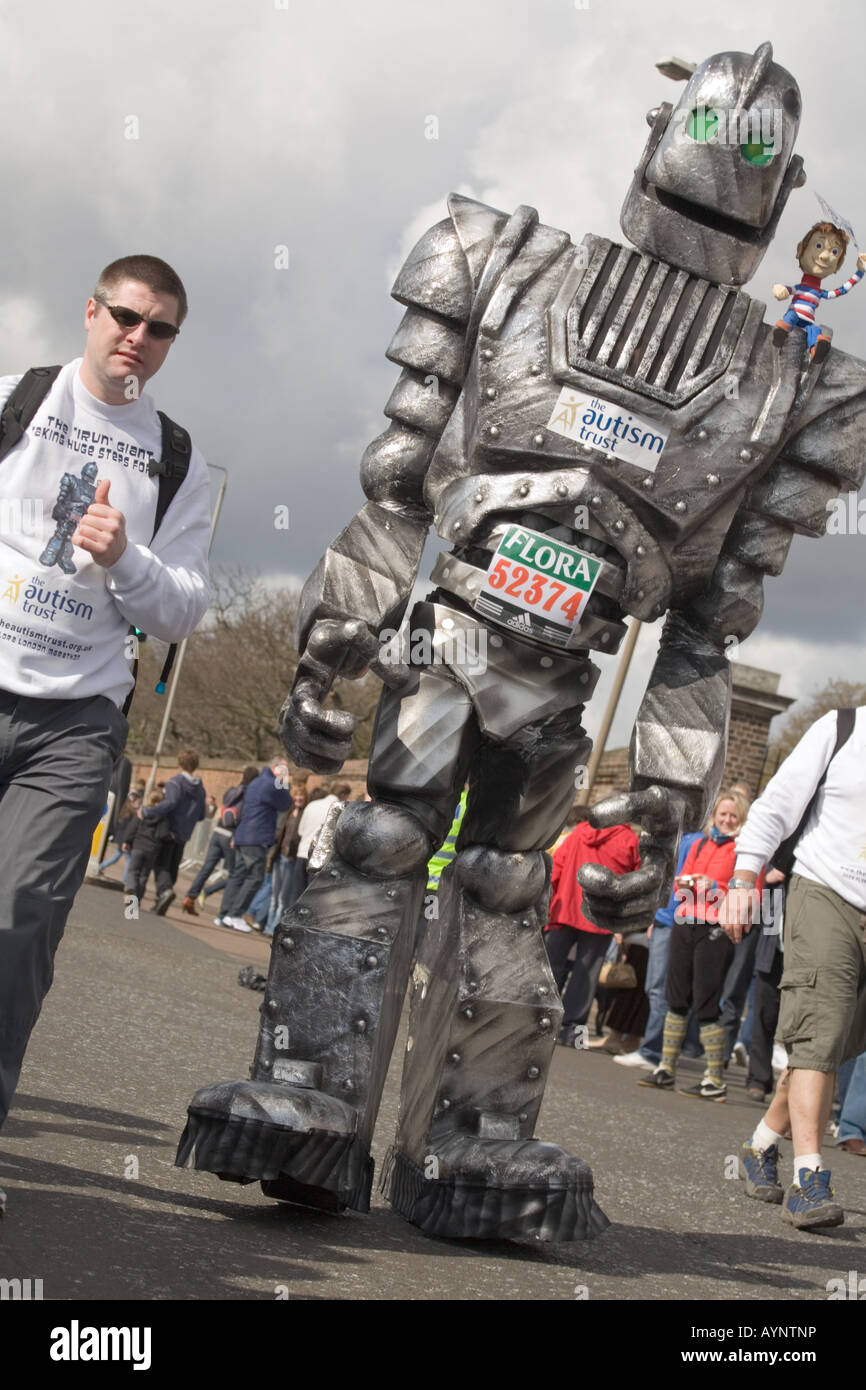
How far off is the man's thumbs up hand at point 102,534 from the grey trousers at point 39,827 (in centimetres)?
32

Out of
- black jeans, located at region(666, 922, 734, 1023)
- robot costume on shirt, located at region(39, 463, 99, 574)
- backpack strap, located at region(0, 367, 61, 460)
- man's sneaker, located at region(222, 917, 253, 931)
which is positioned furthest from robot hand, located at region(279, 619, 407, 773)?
man's sneaker, located at region(222, 917, 253, 931)

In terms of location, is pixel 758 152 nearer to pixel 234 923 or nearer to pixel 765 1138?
pixel 765 1138

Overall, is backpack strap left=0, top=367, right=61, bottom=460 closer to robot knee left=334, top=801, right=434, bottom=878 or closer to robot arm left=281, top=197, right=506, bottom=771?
robot arm left=281, top=197, right=506, bottom=771

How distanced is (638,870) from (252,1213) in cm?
123

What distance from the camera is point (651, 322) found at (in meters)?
4.25

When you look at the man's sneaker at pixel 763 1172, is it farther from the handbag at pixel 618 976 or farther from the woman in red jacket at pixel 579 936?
the handbag at pixel 618 976

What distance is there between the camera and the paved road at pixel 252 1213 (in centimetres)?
306

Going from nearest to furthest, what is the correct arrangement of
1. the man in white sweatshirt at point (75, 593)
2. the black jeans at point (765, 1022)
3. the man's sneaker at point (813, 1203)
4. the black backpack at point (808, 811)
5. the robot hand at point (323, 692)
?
the man in white sweatshirt at point (75, 593), the robot hand at point (323, 692), the man's sneaker at point (813, 1203), the black backpack at point (808, 811), the black jeans at point (765, 1022)

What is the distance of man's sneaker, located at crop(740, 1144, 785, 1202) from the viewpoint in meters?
5.84

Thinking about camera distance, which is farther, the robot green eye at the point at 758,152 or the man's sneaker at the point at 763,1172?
the man's sneaker at the point at 763,1172

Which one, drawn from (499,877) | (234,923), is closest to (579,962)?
(234,923)

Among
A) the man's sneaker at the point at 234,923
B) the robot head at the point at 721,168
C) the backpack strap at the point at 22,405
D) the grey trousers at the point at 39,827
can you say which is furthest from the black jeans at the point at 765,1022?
the man's sneaker at the point at 234,923

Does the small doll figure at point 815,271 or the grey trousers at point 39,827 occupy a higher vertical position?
the small doll figure at point 815,271
